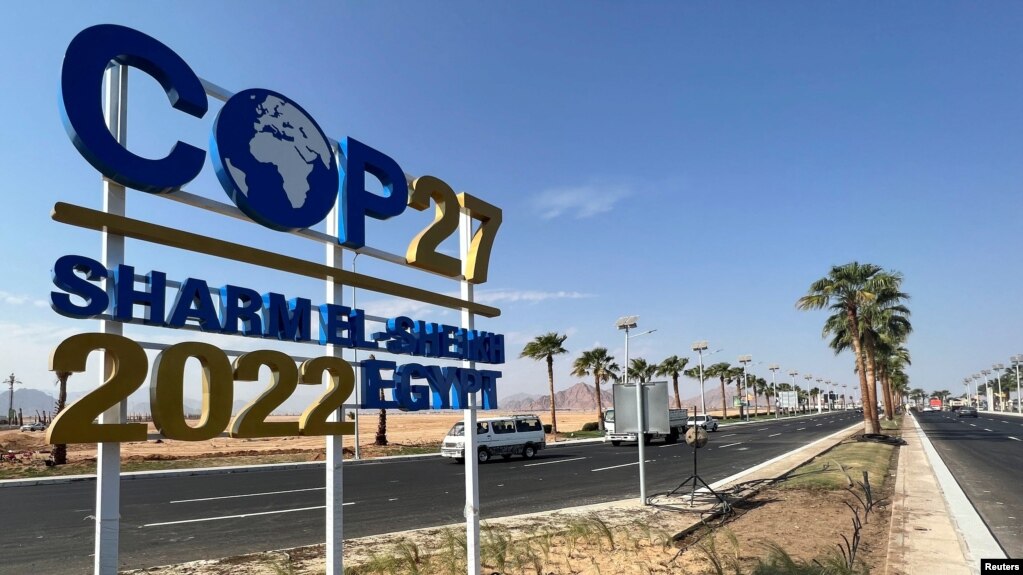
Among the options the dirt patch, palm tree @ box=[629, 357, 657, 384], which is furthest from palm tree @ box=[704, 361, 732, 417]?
the dirt patch

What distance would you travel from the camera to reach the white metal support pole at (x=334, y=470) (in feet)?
23.7

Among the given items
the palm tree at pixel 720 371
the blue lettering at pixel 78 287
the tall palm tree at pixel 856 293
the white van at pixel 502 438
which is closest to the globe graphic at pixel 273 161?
the blue lettering at pixel 78 287

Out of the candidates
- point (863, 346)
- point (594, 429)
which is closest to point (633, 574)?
point (863, 346)

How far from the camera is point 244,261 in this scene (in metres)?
6.42

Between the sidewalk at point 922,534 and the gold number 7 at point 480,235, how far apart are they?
710 centimetres

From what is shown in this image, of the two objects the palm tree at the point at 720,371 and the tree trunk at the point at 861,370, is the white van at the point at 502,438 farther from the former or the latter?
the palm tree at the point at 720,371

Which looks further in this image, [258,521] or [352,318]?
[258,521]

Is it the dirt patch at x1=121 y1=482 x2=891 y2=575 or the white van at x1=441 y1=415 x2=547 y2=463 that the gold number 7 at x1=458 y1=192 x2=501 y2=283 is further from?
the white van at x1=441 y1=415 x2=547 y2=463

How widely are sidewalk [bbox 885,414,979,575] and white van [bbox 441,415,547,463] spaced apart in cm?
1775

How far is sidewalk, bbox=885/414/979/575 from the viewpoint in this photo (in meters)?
8.98

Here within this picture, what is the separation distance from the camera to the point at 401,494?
19172 mm

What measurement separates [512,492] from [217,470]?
1565 centimetres

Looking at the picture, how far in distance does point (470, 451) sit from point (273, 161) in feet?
16.3

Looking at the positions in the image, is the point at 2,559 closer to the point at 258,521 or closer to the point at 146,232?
the point at 258,521
